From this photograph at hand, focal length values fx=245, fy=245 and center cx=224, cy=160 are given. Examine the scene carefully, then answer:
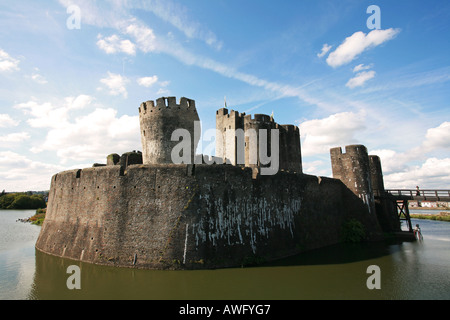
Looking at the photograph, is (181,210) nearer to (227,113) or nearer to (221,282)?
(221,282)

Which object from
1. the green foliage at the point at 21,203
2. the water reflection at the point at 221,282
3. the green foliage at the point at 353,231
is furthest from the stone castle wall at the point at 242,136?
the green foliage at the point at 21,203

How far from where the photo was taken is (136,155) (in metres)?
19.2

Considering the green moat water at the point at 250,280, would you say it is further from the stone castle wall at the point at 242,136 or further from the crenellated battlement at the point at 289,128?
the crenellated battlement at the point at 289,128

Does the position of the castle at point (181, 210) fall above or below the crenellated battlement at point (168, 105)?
below

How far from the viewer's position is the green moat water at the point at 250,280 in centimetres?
895

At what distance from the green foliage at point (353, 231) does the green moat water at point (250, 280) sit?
415 centimetres

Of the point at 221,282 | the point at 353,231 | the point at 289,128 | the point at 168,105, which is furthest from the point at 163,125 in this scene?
the point at 353,231

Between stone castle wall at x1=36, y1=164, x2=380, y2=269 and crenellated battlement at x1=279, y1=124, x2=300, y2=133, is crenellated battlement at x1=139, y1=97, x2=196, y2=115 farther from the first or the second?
crenellated battlement at x1=279, y1=124, x2=300, y2=133

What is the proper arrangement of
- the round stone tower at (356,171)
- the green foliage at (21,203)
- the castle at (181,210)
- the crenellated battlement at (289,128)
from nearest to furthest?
1. the castle at (181,210)
2. the round stone tower at (356,171)
3. the crenellated battlement at (289,128)
4. the green foliage at (21,203)

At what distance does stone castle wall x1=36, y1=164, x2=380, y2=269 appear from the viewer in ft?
37.9

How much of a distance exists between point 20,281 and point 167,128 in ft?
35.2
